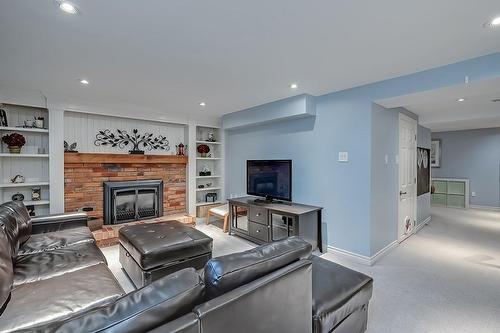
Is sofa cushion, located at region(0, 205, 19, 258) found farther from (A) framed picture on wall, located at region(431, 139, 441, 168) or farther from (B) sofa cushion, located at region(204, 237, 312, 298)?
(A) framed picture on wall, located at region(431, 139, 441, 168)

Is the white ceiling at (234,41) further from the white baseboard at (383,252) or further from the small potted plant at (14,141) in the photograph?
the white baseboard at (383,252)

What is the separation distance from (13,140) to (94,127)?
105 cm

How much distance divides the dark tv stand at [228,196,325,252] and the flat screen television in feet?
0.51

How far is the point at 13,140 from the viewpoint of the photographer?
337 cm

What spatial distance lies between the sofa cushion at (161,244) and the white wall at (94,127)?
197 centimetres

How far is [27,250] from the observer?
2.25 m

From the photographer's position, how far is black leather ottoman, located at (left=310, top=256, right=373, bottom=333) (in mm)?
1459

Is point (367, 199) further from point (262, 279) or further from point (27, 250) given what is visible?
point (27, 250)

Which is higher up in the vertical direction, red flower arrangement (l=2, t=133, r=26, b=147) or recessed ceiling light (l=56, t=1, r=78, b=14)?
recessed ceiling light (l=56, t=1, r=78, b=14)

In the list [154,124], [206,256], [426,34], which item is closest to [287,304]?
[206,256]

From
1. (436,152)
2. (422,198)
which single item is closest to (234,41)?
(422,198)

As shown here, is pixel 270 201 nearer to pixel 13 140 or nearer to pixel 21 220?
pixel 21 220

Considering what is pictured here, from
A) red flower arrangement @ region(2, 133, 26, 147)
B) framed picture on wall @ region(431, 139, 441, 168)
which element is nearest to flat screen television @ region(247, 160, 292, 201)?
red flower arrangement @ region(2, 133, 26, 147)

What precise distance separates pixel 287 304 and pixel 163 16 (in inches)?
76.7
